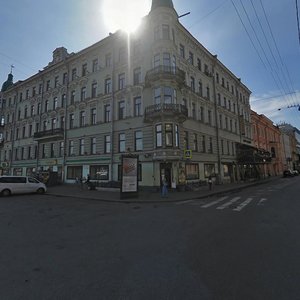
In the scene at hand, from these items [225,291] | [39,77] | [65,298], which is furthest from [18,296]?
[39,77]

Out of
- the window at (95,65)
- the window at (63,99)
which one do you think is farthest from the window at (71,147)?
the window at (95,65)

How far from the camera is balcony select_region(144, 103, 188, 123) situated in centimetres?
2097

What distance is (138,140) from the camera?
2350 cm

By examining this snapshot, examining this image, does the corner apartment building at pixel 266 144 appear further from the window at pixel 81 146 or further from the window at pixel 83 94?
the window at pixel 83 94

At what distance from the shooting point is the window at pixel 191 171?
23781mm

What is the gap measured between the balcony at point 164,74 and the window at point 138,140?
17.7ft

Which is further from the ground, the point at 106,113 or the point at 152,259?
the point at 106,113

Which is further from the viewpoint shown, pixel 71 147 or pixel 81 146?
pixel 71 147

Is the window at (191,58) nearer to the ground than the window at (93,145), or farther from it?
farther from it

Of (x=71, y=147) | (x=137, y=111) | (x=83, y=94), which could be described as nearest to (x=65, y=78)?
(x=83, y=94)

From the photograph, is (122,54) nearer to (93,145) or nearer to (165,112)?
(165,112)

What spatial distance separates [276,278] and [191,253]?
6.15 ft

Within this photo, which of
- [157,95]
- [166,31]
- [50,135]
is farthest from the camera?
[50,135]

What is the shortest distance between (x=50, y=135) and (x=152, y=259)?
1196 inches
